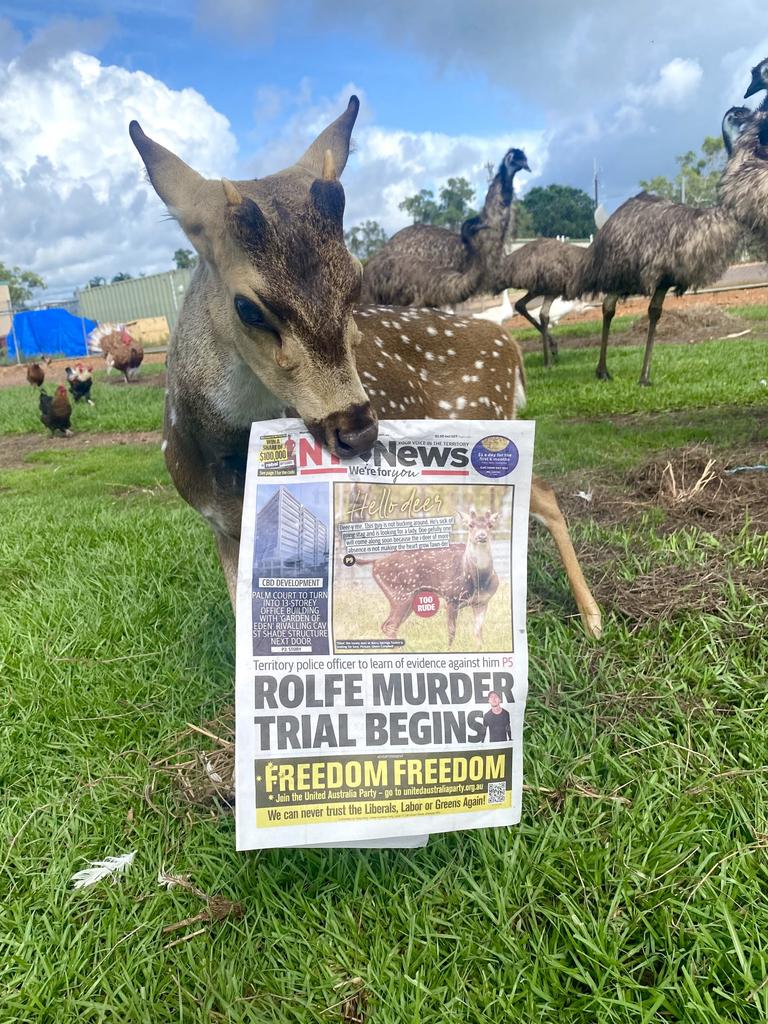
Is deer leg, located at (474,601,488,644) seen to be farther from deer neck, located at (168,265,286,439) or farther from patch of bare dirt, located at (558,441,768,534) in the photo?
patch of bare dirt, located at (558,441,768,534)

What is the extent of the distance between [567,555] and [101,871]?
209 cm

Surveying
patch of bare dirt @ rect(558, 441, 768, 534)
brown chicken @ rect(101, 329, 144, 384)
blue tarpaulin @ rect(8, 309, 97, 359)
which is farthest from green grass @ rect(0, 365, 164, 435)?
blue tarpaulin @ rect(8, 309, 97, 359)

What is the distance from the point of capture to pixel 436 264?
316 inches

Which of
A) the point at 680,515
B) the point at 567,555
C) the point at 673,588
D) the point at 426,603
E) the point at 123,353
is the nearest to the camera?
the point at 426,603

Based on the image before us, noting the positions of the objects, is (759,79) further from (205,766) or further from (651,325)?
(205,766)

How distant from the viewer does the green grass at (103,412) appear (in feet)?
36.9

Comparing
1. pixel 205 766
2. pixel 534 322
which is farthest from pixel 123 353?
pixel 205 766

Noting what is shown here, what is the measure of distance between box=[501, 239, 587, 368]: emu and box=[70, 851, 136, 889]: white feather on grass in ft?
37.0

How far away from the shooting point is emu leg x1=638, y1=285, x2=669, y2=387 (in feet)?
29.2

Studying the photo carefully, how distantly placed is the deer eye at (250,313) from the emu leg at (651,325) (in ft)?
25.3

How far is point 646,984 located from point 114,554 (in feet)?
11.6

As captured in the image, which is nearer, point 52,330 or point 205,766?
point 205,766

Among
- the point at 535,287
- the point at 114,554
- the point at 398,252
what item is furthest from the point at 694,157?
the point at 114,554

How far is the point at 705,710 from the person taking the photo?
2330 mm
